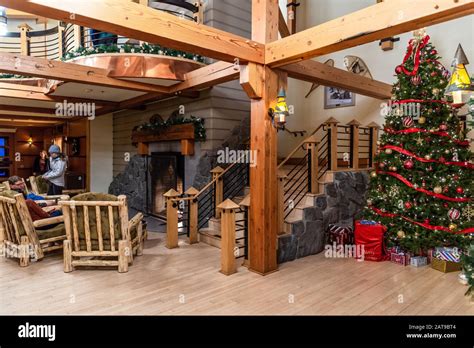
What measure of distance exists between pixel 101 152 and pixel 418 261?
836cm

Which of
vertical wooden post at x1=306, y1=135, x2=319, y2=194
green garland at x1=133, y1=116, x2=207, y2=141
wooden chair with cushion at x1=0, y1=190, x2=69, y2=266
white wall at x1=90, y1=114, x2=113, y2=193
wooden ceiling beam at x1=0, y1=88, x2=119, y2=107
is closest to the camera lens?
wooden chair with cushion at x1=0, y1=190, x2=69, y2=266

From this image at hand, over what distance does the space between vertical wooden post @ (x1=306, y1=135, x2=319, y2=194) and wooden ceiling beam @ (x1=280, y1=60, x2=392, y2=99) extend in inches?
33.5

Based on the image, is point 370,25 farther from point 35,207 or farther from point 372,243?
point 35,207

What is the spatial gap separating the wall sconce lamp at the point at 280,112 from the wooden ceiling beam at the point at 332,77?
15.5 inches

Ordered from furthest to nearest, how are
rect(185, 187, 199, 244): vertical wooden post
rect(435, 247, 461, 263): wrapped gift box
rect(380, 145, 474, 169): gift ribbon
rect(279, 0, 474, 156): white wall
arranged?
rect(279, 0, 474, 156): white wall → rect(185, 187, 199, 244): vertical wooden post → rect(380, 145, 474, 169): gift ribbon → rect(435, 247, 461, 263): wrapped gift box

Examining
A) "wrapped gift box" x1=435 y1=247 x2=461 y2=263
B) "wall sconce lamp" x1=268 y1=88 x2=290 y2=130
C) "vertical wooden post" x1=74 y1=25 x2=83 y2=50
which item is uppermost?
"vertical wooden post" x1=74 y1=25 x2=83 y2=50

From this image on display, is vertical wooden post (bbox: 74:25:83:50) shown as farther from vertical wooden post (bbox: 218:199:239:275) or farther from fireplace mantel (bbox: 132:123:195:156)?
vertical wooden post (bbox: 218:199:239:275)

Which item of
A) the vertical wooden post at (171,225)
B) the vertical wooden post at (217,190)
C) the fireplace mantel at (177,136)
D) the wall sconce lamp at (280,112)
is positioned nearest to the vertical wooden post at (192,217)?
the vertical wooden post at (171,225)

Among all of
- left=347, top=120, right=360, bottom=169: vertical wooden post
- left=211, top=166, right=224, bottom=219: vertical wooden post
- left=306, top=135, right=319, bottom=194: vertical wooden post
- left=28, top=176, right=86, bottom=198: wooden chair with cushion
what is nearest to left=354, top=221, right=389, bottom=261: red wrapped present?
left=306, top=135, right=319, bottom=194: vertical wooden post

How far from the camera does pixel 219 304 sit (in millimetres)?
3057

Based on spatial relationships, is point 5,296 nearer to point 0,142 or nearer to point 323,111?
point 323,111

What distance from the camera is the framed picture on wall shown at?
670cm
